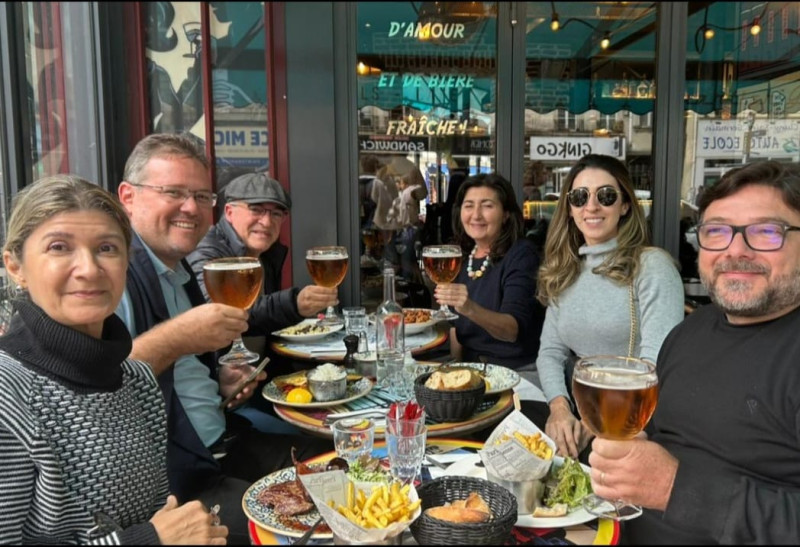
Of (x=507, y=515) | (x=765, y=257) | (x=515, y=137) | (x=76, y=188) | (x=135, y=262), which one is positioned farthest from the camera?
(x=515, y=137)

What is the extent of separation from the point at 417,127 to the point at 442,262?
74.5 inches

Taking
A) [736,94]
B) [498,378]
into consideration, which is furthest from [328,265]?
[736,94]

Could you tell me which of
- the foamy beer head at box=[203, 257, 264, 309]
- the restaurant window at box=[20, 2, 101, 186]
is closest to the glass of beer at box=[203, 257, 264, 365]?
the foamy beer head at box=[203, 257, 264, 309]

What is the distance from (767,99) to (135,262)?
4257 mm

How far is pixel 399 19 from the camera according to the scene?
12.9 ft

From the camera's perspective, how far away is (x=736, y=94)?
4145mm

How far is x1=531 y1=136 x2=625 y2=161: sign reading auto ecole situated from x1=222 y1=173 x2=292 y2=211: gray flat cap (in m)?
1.92

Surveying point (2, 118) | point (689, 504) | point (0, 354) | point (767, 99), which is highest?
point (767, 99)

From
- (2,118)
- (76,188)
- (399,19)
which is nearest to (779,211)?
(76,188)

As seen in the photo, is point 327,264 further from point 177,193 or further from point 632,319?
point 632,319

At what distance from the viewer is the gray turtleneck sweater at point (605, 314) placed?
2156 millimetres

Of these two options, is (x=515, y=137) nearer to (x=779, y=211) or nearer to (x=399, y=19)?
(x=399, y=19)

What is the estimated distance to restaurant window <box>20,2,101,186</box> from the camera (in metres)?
2.96

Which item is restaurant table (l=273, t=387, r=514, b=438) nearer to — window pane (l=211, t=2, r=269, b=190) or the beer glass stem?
the beer glass stem
